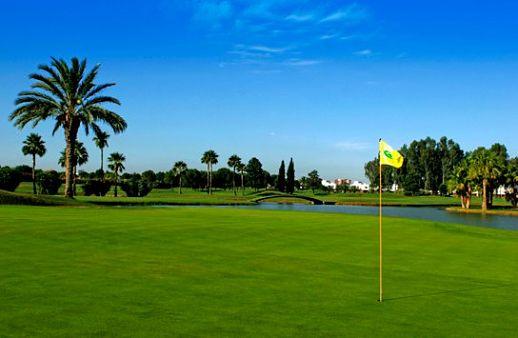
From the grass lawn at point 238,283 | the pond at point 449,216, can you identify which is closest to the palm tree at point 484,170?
the pond at point 449,216

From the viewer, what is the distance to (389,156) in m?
14.4

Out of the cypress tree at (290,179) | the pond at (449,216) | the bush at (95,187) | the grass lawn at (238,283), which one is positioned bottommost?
the pond at (449,216)

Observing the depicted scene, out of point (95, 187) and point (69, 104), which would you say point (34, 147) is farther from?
point (69, 104)

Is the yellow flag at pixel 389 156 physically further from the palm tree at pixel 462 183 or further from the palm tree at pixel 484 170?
the palm tree at pixel 462 183

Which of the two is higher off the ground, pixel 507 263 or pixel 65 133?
pixel 65 133

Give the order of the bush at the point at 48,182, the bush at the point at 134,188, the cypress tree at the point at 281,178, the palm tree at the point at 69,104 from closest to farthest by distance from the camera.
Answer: the palm tree at the point at 69,104 < the bush at the point at 48,182 < the bush at the point at 134,188 < the cypress tree at the point at 281,178

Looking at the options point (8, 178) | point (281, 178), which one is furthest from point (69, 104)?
point (281, 178)

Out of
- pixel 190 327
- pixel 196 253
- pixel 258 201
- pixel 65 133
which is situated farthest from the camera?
pixel 258 201

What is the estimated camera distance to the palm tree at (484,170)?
105312 mm

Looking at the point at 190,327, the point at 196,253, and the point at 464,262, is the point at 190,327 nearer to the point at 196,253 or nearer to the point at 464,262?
the point at 196,253

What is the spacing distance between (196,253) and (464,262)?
10.8 meters

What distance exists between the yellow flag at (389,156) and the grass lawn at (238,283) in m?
3.65

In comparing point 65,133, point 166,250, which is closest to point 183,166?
point 65,133

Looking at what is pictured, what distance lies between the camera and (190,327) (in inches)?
394
